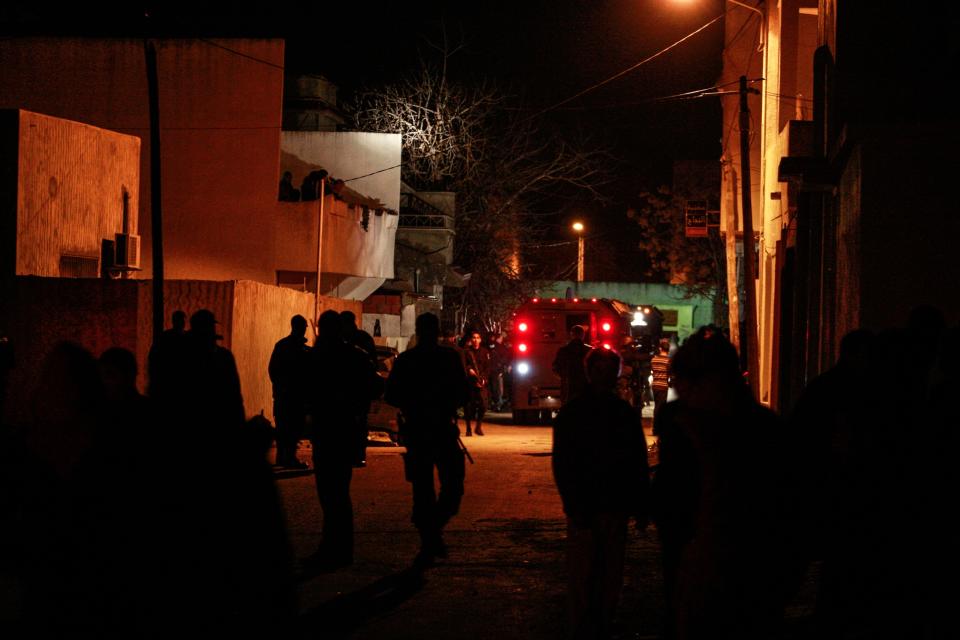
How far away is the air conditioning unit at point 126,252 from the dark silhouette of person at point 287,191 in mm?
8013

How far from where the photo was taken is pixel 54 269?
2003cm

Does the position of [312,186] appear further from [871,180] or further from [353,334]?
[871,180]

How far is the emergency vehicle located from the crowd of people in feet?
65.5

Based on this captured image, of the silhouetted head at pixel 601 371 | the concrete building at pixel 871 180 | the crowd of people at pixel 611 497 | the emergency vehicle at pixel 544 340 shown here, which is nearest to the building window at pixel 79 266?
the emergency vehicle at pixel 544 340

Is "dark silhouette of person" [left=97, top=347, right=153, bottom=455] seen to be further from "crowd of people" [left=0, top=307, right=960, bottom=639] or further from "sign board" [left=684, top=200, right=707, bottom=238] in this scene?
"sign board" [left=684, top=200, right=707, bottom=238]

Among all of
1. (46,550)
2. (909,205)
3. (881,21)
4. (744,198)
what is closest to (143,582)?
(46,550)

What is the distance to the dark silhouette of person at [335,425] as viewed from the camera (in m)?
9.41

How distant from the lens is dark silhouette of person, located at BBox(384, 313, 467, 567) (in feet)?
32.1

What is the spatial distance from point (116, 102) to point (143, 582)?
87.0ft

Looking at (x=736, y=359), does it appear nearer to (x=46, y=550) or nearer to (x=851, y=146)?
(x=46, y=550)

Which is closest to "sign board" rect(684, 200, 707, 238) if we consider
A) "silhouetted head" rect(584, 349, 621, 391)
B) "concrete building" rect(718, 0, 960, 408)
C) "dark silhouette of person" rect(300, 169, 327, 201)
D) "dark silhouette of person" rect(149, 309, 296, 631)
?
"dark silhouette of person" rect(300, 169, 327, 201)

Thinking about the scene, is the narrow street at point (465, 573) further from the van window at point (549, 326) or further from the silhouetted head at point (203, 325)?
the van window at point (549, 326)

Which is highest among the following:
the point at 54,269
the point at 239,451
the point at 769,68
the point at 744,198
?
the point at 769,68

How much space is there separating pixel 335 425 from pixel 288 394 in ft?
20.6
